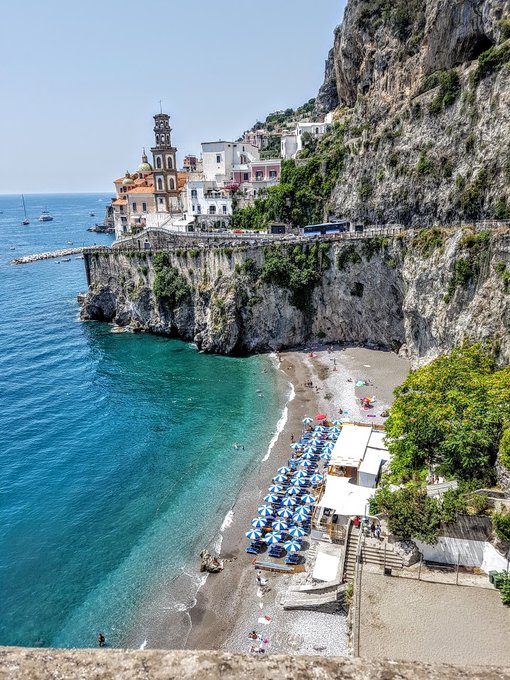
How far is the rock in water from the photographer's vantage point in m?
28.3

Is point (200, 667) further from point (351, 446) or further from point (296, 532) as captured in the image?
point (351, 446)

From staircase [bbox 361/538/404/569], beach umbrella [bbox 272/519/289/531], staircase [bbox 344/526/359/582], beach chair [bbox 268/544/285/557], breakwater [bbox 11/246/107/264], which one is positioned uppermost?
breakwater [bbox 11/246/107/264]

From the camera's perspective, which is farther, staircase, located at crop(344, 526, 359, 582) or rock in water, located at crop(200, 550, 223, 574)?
rock in water, located at crop(200, 550, 223, 574)

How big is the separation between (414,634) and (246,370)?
39.7 meters

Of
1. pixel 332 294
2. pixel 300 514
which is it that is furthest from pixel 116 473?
pixel 332 294

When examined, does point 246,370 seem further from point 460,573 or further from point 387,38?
point 387,38

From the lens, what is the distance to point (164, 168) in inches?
3666

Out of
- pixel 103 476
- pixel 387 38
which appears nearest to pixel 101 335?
pixel 103 476

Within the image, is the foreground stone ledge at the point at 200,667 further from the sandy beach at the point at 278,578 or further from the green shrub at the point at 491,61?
the green shrub at the point at 491,61

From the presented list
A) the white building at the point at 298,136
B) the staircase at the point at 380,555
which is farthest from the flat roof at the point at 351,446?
the white building at the point at 298,136

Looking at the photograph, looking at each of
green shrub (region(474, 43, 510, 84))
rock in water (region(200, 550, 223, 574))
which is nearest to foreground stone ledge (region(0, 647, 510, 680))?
rock in water (region(200, 550, 223, 574))

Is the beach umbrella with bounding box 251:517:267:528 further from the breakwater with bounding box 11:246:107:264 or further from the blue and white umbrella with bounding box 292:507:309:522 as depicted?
the breakwater with bounding box 11:246:107:264

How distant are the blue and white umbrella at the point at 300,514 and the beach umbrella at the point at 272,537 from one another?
159cm

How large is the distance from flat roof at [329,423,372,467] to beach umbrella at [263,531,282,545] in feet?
21.0
